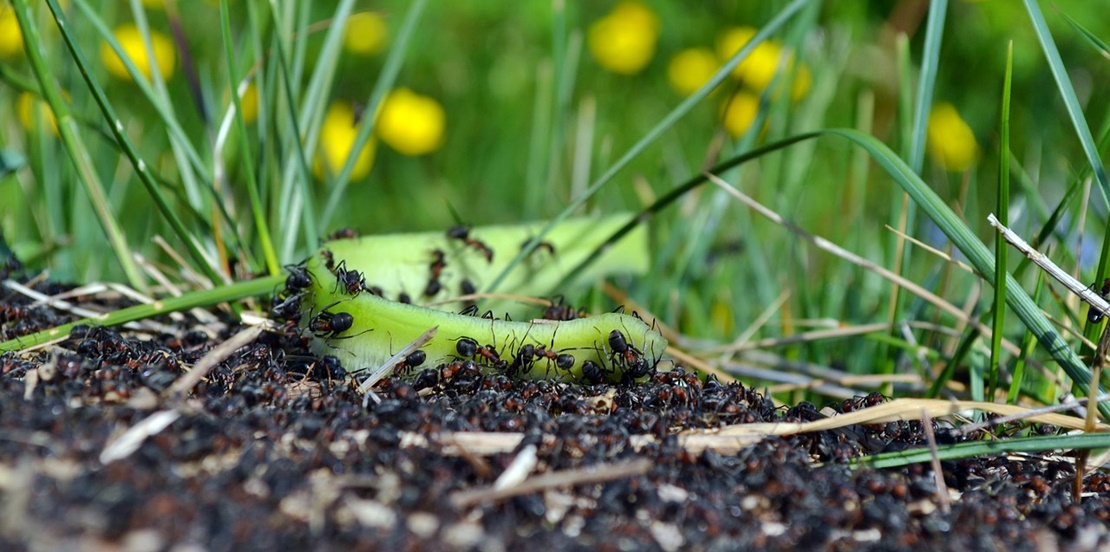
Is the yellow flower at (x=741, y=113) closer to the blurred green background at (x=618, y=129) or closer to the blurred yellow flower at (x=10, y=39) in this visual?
the blurred green background at (x=618, y=129)

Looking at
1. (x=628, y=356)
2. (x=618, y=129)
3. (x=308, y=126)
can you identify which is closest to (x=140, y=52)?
(x=308, y=126)

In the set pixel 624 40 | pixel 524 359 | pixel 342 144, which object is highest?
pixel 624 40

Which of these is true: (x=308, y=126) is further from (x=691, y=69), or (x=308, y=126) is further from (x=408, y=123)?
(x=691, y=69)

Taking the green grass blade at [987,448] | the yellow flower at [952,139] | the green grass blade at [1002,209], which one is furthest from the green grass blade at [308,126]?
the yellow flower at [952,139]

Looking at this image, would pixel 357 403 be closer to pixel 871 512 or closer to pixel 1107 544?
pixel 871 512

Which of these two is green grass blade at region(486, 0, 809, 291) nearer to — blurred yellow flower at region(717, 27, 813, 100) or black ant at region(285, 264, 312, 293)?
black ant at region(285, 264, 312, 293)

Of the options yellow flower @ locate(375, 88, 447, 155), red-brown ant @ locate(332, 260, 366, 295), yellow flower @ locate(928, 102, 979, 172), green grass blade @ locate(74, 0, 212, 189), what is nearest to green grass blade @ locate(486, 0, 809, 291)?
red-brown ant @ locate(332, 260, 366, 295)

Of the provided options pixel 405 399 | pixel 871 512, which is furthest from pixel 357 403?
pixel 871 512
